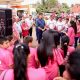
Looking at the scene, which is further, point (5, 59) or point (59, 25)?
point (59, 25)

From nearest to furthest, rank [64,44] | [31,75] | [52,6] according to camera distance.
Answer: [31,75]
[64,44]
[52,6]

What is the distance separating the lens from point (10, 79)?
Result: 3217 mm

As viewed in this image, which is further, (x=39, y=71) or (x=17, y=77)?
(x=39, y=71)

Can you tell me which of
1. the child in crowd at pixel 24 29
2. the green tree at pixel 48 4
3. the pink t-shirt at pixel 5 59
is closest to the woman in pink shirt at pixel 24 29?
the child in crowd at pixel 24 29

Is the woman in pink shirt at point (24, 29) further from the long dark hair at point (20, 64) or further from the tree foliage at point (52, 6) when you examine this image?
the tree foliage at point (52, 6)

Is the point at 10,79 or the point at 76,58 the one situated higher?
the point at 76,58

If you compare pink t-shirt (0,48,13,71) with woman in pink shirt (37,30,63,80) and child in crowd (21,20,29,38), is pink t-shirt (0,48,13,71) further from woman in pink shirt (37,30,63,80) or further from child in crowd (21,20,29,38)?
child in crowd (21,20,29,38)

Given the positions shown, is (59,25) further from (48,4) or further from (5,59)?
(48,4)

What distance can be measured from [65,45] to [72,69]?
382 centimetres

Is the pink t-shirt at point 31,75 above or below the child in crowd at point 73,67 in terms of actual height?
below

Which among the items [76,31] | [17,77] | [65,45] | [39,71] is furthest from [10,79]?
[76,31]

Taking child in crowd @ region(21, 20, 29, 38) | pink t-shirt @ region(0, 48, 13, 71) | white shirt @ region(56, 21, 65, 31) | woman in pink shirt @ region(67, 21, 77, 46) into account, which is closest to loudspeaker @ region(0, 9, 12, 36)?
woman in pink shirt @ region(67, 21, 77, 46)

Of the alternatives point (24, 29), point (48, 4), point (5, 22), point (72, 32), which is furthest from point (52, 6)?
point (72, 32)

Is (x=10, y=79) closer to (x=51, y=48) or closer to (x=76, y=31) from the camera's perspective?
(x=51, y=48)
